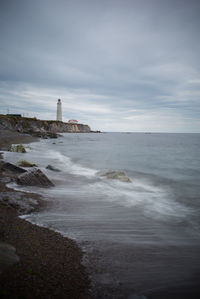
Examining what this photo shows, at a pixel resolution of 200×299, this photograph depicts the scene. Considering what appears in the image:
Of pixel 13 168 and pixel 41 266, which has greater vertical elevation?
pixel 13 168

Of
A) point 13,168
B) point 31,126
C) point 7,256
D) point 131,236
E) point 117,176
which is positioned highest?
point 31,126

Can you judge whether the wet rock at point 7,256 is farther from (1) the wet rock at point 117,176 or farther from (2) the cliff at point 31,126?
(2) the cliff at point 31,126

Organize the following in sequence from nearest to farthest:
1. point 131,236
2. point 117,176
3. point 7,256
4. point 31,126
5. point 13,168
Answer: point 7,256 < point 131,236 < point 13,168 < point 117,176 < point 31,126

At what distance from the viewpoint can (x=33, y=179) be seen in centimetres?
729

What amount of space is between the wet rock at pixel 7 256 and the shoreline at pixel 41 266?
2.3 inches

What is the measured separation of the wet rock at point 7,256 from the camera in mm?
2352

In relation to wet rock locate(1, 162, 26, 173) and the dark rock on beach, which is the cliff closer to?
wet rock locate(1, 162, 26, 173)

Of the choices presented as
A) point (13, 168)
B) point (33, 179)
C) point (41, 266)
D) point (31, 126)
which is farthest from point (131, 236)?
point (31, 126)

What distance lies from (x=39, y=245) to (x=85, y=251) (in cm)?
86

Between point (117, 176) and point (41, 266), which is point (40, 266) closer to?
point (41, 266)

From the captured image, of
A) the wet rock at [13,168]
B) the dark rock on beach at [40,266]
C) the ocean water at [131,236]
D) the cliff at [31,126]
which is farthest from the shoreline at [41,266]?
the cliff at [31,126]

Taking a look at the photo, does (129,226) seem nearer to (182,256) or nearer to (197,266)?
(182,256)

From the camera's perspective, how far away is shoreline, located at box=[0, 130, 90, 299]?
2150 millimetres

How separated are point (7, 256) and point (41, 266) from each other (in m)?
0.50
